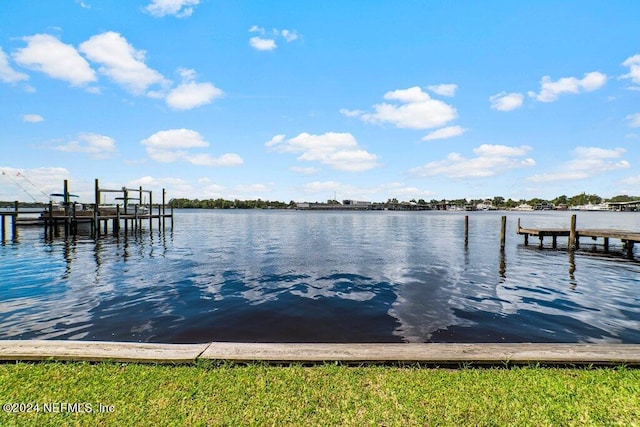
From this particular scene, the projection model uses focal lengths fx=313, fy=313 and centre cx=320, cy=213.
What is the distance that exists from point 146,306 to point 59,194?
174 feet

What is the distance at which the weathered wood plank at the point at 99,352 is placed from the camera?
589 centimetres

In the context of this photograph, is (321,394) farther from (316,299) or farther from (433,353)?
(316,299)

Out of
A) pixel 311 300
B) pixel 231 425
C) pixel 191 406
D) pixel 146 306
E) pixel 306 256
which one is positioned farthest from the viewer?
pixel 306 256

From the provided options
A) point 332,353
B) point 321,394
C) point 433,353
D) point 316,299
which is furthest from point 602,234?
point 321,394

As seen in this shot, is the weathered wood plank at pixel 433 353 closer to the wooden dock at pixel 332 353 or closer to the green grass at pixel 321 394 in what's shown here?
the wooden dock at pixel 332 353

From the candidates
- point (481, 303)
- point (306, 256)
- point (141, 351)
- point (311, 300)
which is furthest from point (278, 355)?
point (306, 256)

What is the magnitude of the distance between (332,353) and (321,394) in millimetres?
1210

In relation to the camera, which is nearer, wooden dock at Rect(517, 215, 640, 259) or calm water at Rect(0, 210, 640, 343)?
calm water at Rect(0, 210, 640, 343)

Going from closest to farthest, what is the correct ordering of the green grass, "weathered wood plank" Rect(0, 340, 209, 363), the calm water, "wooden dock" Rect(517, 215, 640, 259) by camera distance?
1. the green grass
2. "weathered wood plank" Rect(0, 340, 209, 363)
3. the calm water
4. "wooden dock" Rect(517, 215, 640, 259)

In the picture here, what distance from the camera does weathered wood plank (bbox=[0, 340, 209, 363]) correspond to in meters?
5.89

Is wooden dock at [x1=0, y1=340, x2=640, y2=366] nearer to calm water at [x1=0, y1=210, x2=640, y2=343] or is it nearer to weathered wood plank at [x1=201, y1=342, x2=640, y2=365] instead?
weathered wood plank at [x1=201, y1=342, x2=640, y2=365]

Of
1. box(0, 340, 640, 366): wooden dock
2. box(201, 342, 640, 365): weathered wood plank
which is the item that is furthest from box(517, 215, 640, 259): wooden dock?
box(0, 340, 640, 366): wooden dock

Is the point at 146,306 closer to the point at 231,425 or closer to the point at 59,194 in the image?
the point at 231,425

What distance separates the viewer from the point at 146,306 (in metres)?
12.2
